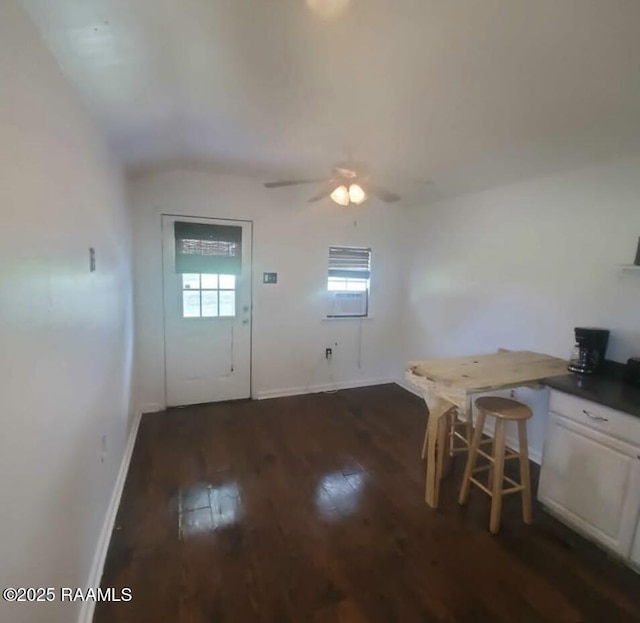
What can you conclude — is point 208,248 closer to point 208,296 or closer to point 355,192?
point 208,296

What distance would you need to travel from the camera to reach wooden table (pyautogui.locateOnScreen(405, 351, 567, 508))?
82.4 inches

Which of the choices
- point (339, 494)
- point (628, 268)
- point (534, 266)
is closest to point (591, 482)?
point (628, 268)

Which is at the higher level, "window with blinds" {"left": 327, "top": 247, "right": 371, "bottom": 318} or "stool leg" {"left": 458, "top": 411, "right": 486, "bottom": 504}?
"window with blinds" {"left": 327, "top": 247, "right": 371, "bottom": 318}

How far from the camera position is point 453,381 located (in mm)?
2121

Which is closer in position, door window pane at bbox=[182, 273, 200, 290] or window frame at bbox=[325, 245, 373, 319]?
door window pane at bbox=[182, 273, 200, 290]

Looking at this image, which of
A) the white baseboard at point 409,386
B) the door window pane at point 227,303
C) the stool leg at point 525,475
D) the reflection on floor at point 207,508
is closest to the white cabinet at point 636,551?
the stool leg at point 525,475

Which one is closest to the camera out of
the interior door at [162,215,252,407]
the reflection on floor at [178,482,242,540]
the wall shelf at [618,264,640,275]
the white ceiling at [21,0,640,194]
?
the white ceiling at [21,0,640,194]

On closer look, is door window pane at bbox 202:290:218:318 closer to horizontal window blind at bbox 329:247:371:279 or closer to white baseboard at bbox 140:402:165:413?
white baseboard at bbox 140:402:165:413

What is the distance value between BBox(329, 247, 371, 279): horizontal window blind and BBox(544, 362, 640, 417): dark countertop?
253 cm

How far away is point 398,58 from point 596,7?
684 millimetres

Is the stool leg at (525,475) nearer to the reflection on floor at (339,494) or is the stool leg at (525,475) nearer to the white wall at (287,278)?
the reflection on floor at (339,494)

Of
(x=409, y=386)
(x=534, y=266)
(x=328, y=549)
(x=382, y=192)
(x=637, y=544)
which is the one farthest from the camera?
(x=409, y=386)

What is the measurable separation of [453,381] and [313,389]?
2.43m

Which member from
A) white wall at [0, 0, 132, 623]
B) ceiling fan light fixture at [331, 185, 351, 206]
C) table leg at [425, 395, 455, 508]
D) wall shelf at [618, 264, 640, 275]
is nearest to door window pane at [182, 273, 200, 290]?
white wall at [0, 0, 132, 623]
